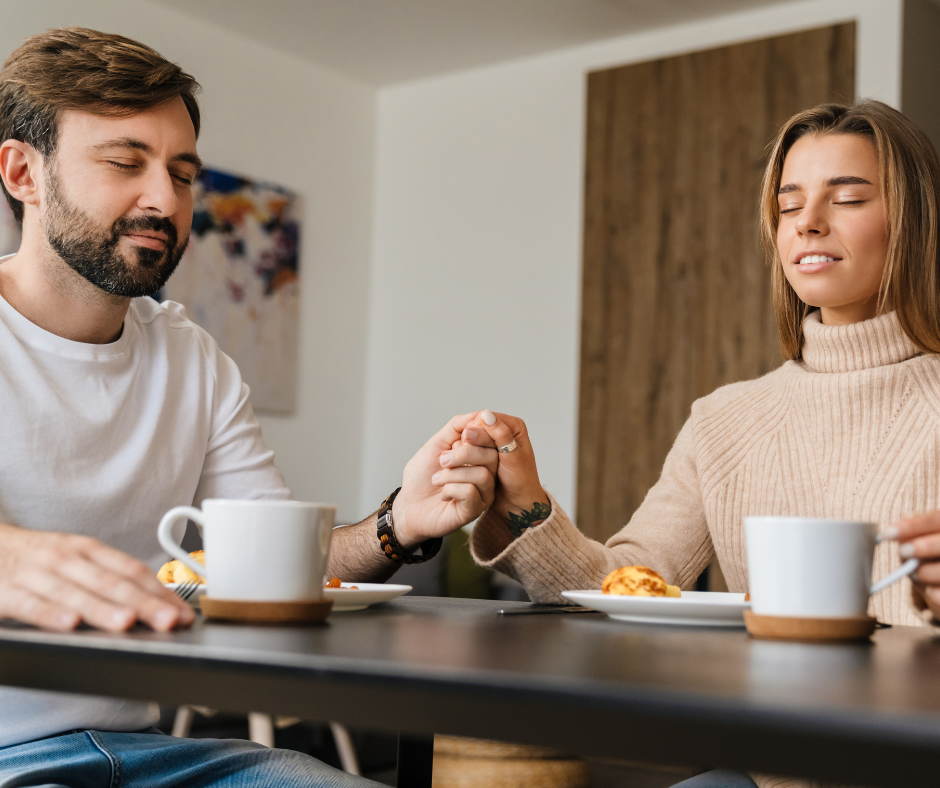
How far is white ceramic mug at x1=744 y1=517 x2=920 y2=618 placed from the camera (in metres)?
0.67

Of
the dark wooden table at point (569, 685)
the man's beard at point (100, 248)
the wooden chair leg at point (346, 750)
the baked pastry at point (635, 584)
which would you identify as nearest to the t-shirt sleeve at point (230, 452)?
the man's beard at point (100, 248)

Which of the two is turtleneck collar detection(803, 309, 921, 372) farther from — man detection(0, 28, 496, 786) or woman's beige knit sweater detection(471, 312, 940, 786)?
man detection(0, 28, 496, 786)

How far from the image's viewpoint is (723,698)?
0.42 meters

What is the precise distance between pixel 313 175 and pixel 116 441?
4.08 meters

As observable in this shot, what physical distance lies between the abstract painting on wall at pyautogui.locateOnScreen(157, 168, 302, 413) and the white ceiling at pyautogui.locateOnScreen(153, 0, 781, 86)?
718mm

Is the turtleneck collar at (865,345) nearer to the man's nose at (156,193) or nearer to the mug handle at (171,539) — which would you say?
the man's nose at (156,193)

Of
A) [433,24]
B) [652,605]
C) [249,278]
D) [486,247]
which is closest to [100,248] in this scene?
[652,605]

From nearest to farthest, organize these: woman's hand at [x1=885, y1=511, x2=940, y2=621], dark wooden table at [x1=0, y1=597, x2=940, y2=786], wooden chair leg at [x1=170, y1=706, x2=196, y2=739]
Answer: dark wooden table at [x1=0, y1=597, x2=940, y2=786] < woman's hand at [x1=885, y1=511, x2=940, y2=621] < wooden chair leg at [x1=170, y1=706, x2=196, y2=739]

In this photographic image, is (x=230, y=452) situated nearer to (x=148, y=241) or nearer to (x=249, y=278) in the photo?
(x=148, y=241)

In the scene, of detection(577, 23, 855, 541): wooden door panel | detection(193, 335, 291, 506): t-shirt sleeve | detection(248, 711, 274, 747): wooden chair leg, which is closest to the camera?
detection(193, 335, 291, 506): t-shirt sleeve

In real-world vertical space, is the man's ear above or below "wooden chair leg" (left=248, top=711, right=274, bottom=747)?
above

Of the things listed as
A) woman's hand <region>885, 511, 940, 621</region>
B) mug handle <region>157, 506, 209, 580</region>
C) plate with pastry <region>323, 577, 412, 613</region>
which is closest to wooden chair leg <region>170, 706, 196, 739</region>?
plate with pastry <region>323, 577, 412, 613</region>

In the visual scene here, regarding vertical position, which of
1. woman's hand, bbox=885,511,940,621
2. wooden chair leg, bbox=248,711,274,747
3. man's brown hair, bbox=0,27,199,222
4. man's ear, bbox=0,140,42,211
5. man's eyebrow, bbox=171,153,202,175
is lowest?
wooden chair leg, bbox=248,711,274,747

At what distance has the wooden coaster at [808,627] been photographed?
2.24 ft
